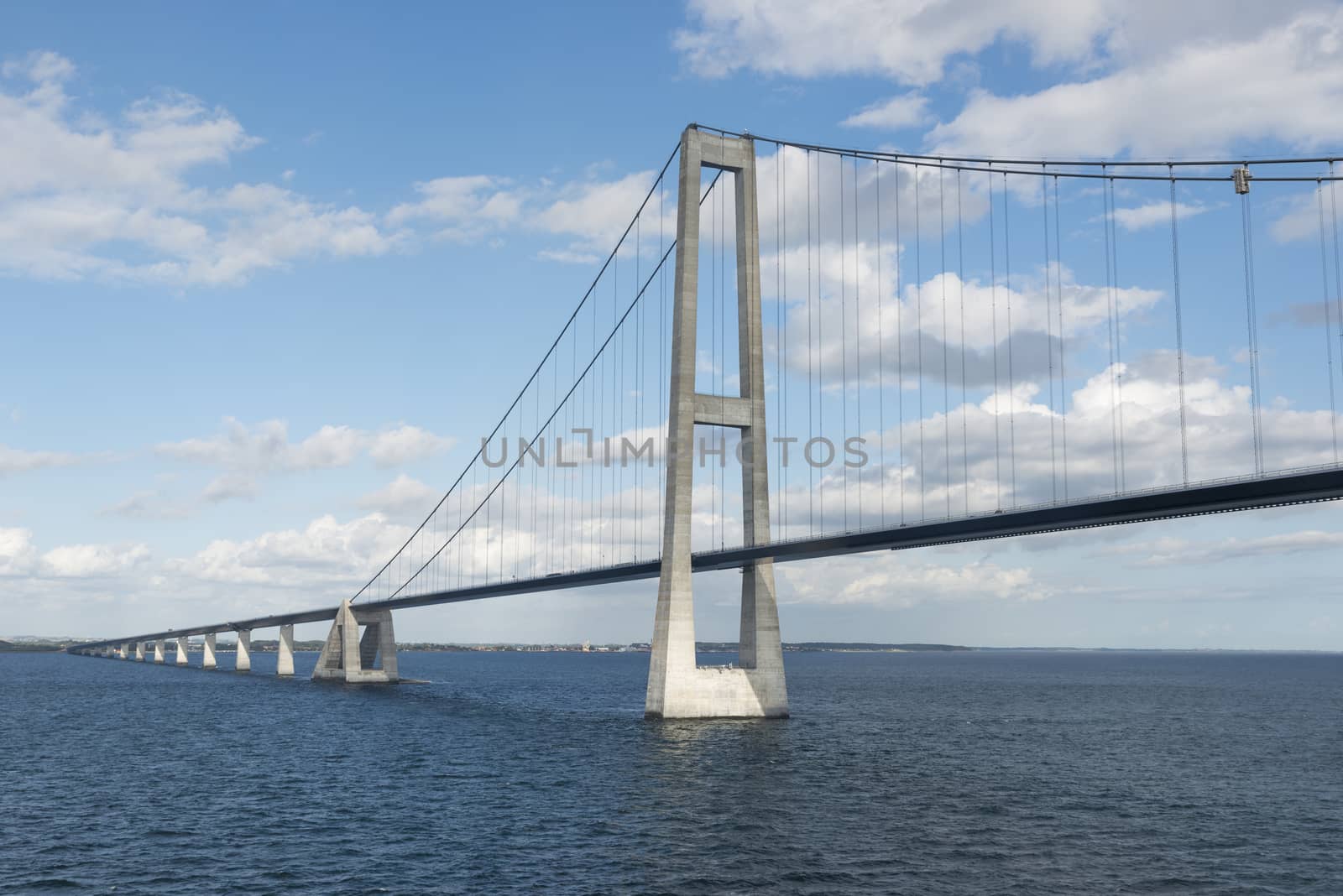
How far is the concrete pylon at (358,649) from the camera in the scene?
396 ft

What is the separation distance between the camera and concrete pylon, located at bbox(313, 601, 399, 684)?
12081 centimetres

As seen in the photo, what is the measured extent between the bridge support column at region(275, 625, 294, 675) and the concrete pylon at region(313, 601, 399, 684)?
14460 millimetres

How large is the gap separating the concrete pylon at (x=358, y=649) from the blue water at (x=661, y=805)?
146ft

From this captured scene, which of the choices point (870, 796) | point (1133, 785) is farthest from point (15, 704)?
point (1133, 785)

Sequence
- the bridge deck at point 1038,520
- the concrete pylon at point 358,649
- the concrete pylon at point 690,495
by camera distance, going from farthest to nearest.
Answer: the concrete pylon at point 358,649
the concrete pylon at point 690,495
the bridge deck at point 1038,520

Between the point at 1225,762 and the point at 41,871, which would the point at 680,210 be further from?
the point at 41,871

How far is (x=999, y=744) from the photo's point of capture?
57.0 meters

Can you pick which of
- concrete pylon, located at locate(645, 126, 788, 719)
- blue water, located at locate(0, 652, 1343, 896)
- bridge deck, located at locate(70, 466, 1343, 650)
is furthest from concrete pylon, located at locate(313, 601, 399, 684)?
concrete pylon, located at locate(645, 126, 788, 719)

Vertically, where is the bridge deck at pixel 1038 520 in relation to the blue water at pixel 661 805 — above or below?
above

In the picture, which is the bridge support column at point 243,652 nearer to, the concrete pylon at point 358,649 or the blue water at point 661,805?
the concrete pylon at point 358,649

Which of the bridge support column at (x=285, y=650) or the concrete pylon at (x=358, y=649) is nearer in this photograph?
the concrete pylon at (x=358, y=649)

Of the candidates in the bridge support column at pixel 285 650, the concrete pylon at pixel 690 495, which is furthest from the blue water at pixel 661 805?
the bridge support column at pixel 285 650

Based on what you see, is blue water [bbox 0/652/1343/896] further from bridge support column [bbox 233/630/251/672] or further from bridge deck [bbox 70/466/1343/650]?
bridge support column [bbox 233/630/251/672]

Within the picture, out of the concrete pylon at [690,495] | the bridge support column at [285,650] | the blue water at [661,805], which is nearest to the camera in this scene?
the blue water at [661,805]
